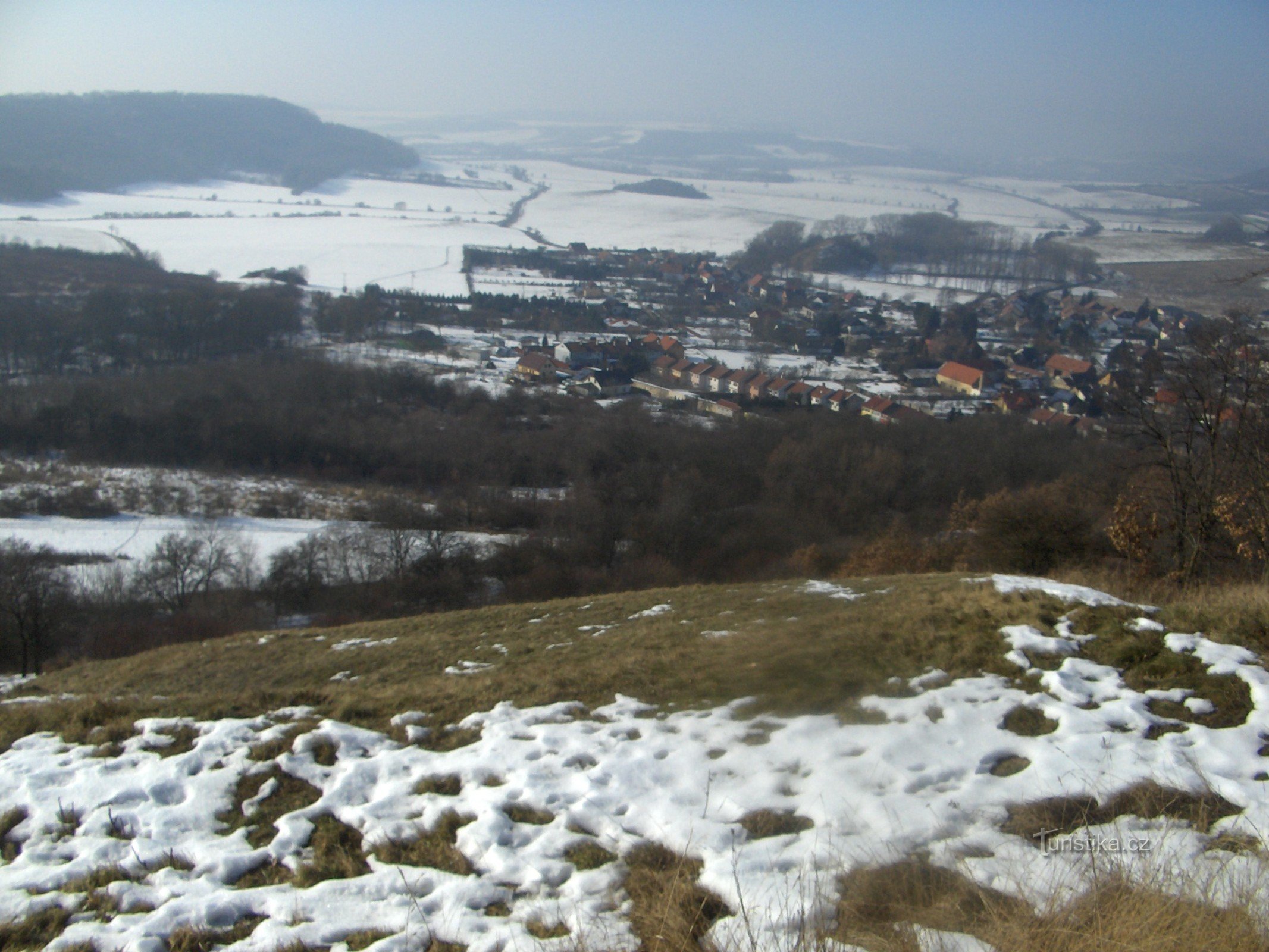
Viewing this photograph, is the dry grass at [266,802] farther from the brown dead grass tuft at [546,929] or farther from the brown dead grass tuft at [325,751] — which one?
the brown dead grass tuft at [546,929]

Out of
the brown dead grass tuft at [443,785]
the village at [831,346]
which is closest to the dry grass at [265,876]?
the brown dead grass tuft at [443,785]

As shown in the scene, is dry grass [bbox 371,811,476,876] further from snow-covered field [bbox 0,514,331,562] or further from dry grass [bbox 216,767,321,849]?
snow-covered field [bbox 0,514,331,562]

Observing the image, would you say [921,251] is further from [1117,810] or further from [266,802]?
[266,802]

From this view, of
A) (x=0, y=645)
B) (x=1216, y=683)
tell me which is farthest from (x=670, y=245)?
(x=1216, y=683)

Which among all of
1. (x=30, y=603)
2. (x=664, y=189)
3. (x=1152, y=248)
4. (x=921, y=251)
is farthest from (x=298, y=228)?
(x=1152, y=248)

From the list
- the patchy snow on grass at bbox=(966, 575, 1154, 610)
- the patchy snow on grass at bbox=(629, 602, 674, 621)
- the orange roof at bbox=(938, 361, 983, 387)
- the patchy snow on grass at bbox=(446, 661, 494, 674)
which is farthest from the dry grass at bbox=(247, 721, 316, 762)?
the orange roof at bbox=(938, 361, 983, 387)

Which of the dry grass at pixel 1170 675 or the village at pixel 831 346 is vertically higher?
the dry grass at pixel 1170 675
